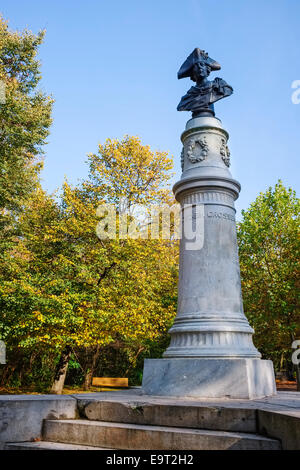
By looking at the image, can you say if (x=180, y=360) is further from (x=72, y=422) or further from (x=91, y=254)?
(x=91, y=254)

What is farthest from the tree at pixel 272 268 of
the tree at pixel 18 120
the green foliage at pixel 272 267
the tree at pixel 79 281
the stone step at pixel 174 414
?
the stone step at pixel 174 414

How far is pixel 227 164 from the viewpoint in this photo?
23.5ft

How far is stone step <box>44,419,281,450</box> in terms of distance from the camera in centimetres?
324

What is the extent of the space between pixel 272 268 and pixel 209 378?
14741mm

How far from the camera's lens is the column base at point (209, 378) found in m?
4.98

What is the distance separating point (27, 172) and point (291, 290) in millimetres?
14040

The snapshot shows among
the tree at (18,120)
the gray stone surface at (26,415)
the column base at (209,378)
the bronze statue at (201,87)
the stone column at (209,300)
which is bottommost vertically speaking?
the gray stone surface at (26,415)

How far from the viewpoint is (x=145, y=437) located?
11.8 ft

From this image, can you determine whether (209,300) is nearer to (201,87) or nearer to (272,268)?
(201,87)

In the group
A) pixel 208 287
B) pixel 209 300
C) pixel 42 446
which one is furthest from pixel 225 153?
pixel 42 446

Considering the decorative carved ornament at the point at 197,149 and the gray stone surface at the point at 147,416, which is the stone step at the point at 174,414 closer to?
the gray stone surface at the point at 147,416

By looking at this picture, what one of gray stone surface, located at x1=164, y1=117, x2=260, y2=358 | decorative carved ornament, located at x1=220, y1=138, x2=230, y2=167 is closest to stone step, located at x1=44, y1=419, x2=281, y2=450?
gray stone surface, located at x1=164, y1=117, x2=260, y2=358

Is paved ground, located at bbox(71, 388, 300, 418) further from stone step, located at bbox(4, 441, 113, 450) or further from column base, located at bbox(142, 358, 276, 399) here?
stone step, located at bbox(4, 441, 113, 450)

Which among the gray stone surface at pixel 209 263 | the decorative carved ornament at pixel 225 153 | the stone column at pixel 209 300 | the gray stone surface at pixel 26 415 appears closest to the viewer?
the gray stone surface at pixel 26 415
